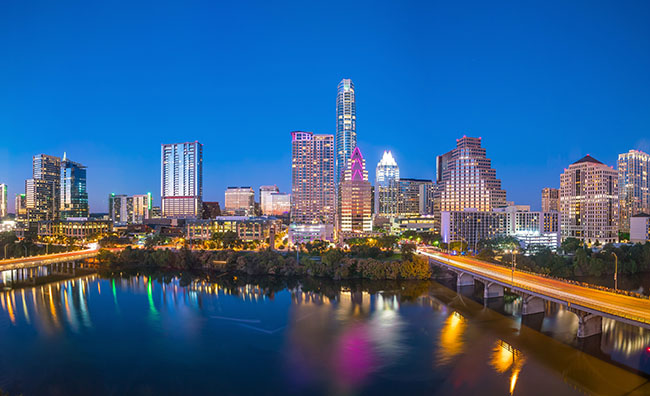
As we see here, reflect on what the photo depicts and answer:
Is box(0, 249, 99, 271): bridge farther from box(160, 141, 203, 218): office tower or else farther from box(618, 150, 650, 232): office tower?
box(618, 150, 650, 232): office tower

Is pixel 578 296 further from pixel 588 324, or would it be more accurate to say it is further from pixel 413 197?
pixel 413 197

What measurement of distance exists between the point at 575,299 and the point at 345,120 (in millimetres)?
170881

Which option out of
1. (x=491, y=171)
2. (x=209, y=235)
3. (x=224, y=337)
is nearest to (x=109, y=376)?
(x=224, y=337)

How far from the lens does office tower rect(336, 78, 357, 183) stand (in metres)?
189

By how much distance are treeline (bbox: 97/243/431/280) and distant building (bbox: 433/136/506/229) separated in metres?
47.0

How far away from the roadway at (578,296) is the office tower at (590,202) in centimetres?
5776

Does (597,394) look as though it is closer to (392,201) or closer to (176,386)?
(176,386)

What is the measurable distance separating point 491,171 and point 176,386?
298 feet

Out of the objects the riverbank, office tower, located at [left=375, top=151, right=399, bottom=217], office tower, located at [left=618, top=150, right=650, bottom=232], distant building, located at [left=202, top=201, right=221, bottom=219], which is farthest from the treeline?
distant building, located at [left=202, top=201, right=221, bottom=219]

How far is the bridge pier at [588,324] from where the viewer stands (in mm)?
24859

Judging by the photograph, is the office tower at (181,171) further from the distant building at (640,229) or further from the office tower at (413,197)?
the distant building at (640,229)

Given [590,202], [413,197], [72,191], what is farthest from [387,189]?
[72,191]

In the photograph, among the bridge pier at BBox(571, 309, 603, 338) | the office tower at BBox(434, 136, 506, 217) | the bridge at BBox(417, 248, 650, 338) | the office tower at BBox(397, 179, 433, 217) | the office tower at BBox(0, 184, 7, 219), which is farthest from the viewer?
the office tower at BBox(0, 184, 7, 219)

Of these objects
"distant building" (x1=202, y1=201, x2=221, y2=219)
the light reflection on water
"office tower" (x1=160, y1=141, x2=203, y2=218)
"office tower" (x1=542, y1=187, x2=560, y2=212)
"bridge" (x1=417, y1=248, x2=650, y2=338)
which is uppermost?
"office tower" (x1=160, y1=141, x2=203, y2=218)
